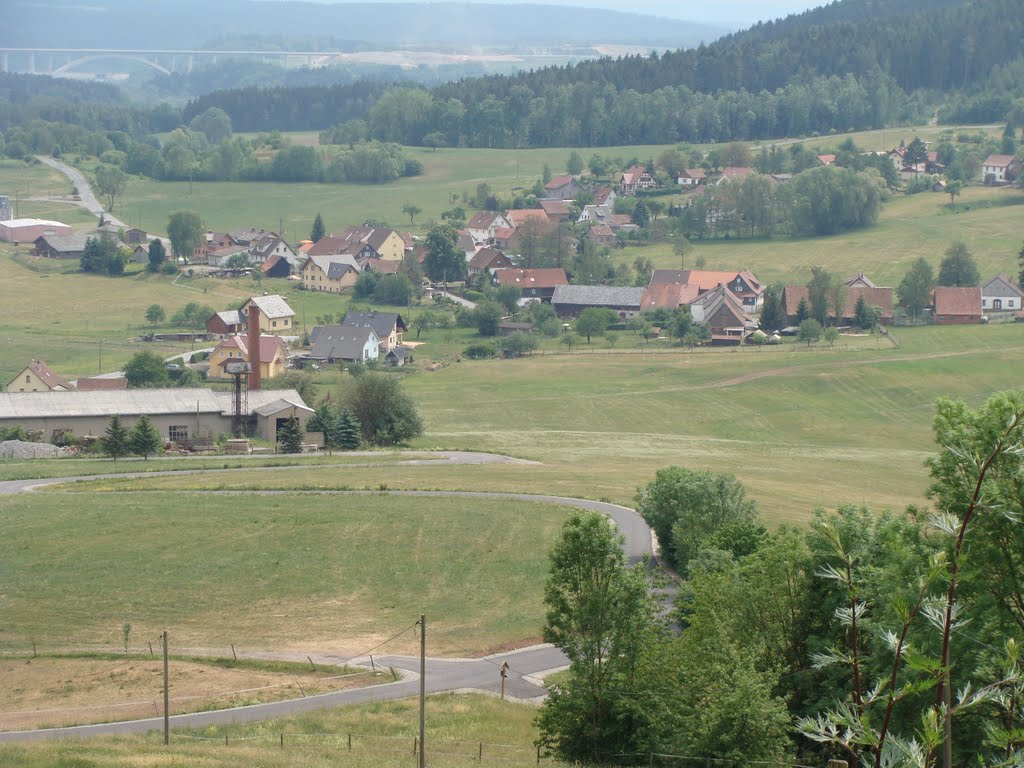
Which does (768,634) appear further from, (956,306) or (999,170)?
(999,170)

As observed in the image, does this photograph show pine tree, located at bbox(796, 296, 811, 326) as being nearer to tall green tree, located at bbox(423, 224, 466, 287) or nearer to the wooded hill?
tall green tree, located at bbox(423, 224, 466, 287)

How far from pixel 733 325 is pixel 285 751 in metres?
63.1

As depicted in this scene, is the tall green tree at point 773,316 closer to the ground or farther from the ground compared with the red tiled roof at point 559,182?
closer to the ground

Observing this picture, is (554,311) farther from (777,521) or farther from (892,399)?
(777,521)

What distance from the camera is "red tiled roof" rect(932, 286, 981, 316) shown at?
8069 cm

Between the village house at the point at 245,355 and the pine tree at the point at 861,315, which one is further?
the pine tree at the point at 861,315

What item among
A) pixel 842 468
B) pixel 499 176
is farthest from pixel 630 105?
pixel 842 468

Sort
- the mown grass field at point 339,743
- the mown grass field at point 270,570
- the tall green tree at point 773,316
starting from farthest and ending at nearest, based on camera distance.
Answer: the tall green tree at point 773,316
the mown grass field at point 270,570
the mown grass field at point 339,743

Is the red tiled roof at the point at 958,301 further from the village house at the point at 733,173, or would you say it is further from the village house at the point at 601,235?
the village house at the point at 601,235

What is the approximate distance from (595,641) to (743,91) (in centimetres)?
13775

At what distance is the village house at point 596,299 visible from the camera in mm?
87500

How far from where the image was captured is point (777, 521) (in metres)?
36.0

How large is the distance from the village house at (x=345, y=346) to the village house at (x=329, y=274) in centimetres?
2126

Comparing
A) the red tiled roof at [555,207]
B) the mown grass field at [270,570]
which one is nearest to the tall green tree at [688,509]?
Answer: the mown grass field at [270,570]
